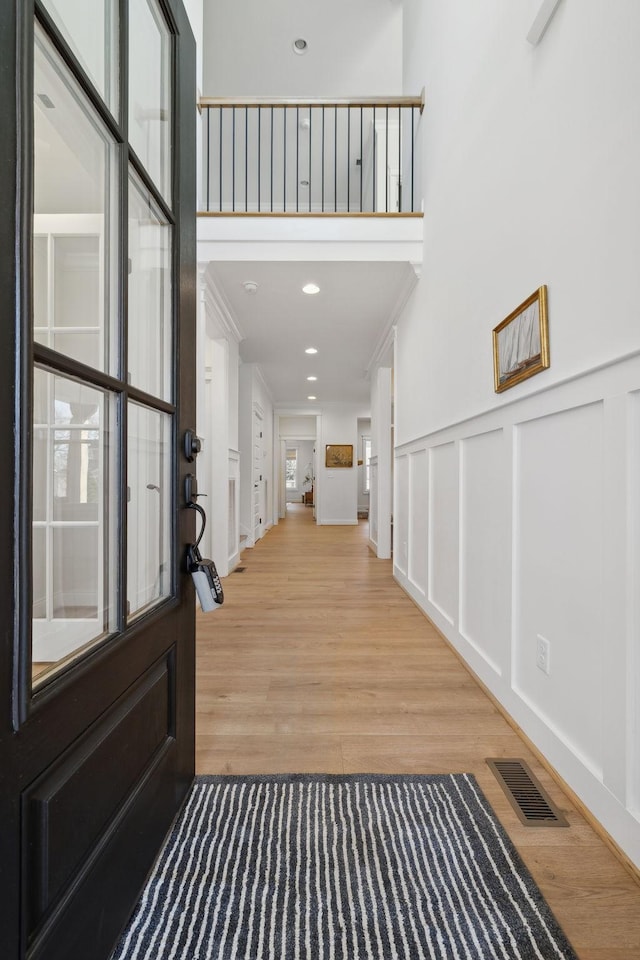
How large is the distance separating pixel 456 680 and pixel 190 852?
129 centimetres

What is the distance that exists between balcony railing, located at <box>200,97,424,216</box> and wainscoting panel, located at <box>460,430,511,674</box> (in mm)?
2379

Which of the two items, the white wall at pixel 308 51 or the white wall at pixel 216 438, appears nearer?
the white wall at pixel 216 438

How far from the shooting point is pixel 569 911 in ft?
3.06

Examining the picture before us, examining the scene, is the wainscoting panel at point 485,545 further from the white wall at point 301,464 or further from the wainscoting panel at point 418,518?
the white wall at point 301,464

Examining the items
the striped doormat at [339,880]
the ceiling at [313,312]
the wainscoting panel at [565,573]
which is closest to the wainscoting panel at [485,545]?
the wainscoting panel at [565,573]

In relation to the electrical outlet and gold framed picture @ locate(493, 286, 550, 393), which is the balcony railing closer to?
gold framed picture @ locate(493, 286, 550, 393)

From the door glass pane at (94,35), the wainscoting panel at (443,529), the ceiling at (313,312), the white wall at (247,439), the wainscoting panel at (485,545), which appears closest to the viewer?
the door glass pane at (94,35)

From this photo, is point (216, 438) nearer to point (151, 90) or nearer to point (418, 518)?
point (418, 518)

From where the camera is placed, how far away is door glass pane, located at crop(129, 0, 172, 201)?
944 mm

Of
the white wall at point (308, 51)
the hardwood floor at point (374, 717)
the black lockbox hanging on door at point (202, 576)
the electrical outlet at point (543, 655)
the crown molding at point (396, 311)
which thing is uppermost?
the white wall at point (308, 51)

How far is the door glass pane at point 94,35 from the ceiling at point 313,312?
7.88 ft

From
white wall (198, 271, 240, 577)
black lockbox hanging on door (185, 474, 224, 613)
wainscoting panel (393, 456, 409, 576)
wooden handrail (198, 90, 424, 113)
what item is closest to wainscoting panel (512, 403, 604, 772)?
black lockbox hanging on door (185, 474, 224, 613)

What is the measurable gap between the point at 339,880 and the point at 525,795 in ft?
1.94

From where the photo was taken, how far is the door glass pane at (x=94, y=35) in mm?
710
